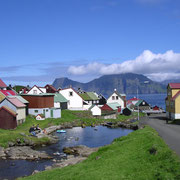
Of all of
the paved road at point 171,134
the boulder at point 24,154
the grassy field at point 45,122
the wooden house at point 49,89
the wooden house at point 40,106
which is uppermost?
the wooden house at point 49,89

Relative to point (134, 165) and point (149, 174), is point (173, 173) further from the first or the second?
point (134, 165)

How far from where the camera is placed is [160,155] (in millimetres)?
20312

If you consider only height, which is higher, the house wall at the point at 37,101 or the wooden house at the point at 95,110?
the house wall at the point at 37,101

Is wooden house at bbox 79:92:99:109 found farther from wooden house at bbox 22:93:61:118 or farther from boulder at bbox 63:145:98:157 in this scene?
boulder at bbox 63:145:98:157

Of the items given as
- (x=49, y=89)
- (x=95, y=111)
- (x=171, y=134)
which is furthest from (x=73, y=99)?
(x=171, y=134)

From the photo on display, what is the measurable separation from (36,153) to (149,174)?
2457cm

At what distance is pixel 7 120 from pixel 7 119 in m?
0.22

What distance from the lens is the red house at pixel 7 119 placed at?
2227 inches

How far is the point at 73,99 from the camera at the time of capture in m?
94.4

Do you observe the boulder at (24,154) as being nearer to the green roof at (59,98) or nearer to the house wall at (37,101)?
the house wall at (37,101)

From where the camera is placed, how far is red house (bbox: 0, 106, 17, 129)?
56.6 meters

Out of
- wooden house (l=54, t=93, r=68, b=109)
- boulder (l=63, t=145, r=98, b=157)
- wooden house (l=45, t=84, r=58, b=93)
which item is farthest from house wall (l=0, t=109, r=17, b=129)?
wooden house (l=45, t=84, r=58, b=93)

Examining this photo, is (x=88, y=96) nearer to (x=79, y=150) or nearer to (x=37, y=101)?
(x=37, y=101)

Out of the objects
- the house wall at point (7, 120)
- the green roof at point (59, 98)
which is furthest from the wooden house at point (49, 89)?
the house wall at point (7, 120)
